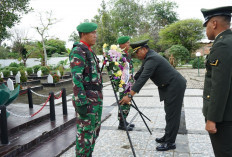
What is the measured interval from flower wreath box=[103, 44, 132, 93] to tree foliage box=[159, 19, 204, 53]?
26.9 m

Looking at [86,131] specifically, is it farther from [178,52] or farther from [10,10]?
[178,52]

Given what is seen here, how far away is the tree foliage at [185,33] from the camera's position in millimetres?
27781

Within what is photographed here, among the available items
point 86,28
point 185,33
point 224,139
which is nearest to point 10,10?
point 86,28

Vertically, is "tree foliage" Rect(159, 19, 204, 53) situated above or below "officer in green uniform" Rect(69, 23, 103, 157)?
above

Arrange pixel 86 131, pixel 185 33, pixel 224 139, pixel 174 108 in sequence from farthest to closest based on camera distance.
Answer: pixel 185 33
pixel 174 108
pixel 86 131
pixel 224 139

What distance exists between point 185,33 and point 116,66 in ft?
92.2

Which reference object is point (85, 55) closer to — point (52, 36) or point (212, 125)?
point (212, 125)

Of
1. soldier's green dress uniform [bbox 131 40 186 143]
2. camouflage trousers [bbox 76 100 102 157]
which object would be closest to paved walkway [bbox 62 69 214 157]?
soldier's green dress uniform [bbox 131 40 186 143]

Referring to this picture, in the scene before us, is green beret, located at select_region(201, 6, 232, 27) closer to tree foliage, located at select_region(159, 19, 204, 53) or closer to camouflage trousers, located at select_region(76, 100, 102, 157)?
camouflage trousers, located at select_region(76, 100, 102, 157)

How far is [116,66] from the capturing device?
10.2 feet

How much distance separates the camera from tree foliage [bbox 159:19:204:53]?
27781 mm

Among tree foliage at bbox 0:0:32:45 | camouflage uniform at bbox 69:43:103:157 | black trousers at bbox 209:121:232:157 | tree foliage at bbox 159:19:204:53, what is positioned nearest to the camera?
black trousers at bbox 209:121:232:157

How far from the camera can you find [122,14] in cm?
3391

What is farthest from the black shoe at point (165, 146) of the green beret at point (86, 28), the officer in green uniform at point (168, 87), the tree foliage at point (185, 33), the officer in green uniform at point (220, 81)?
the tree foliage at point (185, 33)
